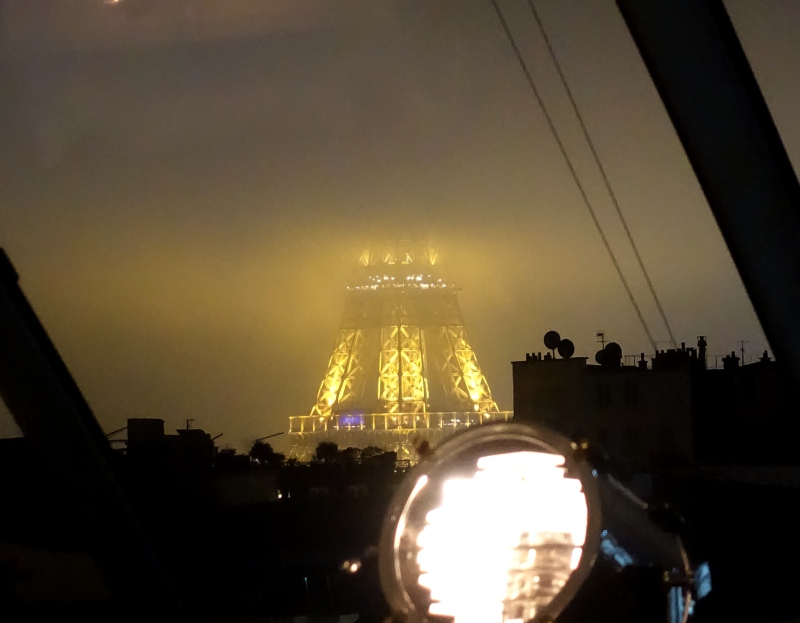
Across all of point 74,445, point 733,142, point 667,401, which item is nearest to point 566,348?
point 667,401

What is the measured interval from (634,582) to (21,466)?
3957mm

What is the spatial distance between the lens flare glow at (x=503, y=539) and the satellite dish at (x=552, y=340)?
312 inches

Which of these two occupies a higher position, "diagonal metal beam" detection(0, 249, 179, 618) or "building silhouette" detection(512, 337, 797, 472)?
"building silhouette" detection(512, 337, 797, 472)

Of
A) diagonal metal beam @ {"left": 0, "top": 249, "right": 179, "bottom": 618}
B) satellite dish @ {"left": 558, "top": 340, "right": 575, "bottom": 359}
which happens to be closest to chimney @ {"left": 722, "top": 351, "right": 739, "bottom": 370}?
satellite dish @ {"left": 558, "top": 340, "right": 575, "bottom": 359}

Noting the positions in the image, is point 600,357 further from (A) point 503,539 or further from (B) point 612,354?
(A) point 503,539

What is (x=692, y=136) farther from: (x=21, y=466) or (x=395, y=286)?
(x=21, y=466)

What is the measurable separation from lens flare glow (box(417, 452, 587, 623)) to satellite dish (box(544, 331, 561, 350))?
793 centimetres

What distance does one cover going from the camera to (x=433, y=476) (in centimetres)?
228

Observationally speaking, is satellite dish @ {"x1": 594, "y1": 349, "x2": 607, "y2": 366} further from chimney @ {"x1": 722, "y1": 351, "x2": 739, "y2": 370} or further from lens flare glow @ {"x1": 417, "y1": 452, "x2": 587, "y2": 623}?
lens flare glow @ {"x1": 417, "y1": 452, "x2": 587, "y2": 623}

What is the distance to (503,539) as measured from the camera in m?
2.14

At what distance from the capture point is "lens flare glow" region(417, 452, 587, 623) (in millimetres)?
2053

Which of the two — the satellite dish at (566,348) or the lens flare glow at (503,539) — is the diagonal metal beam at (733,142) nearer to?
the lens flare glow at (503,539)

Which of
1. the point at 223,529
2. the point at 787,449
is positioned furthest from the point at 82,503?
the point at 787,449

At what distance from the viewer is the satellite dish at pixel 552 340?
33.3 ft
